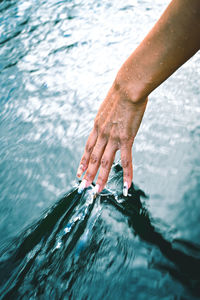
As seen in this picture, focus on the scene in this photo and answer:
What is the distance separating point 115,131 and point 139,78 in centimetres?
31

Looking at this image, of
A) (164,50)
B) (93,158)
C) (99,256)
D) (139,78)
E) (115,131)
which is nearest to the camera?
(164,50)

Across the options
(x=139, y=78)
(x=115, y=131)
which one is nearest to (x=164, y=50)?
(x=139, y=78)

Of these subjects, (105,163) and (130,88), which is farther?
(105,163)

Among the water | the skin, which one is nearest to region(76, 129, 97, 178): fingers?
the skin

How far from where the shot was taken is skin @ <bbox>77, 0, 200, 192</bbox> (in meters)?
1.06

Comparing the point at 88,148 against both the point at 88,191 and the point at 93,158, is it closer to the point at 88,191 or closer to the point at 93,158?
the point at 93,158

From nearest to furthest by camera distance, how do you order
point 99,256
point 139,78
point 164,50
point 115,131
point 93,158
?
point 164,50 < point 139,78 < point 115,131 < point 93,158 < point 99,256

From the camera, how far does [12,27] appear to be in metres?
4.07

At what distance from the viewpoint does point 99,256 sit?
162 centimetres

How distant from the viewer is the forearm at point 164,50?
40.7 inches

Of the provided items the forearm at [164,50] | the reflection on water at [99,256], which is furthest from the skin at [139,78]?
the reflection on water at [99,256]

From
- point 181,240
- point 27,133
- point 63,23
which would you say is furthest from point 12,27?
point 181,240

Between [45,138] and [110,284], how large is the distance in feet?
4.95

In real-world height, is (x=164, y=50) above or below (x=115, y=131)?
above
